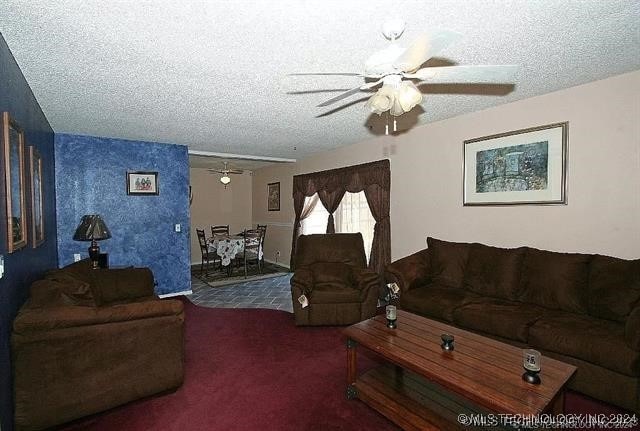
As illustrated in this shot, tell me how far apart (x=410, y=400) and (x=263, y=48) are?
2691 millimetres

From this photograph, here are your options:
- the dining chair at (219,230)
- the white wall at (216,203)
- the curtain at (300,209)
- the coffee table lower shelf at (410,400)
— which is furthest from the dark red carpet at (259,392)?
the white wall at (216,203)

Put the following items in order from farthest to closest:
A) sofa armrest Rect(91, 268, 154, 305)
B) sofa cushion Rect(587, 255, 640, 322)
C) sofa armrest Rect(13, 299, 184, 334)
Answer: sofa armrest Rect(91, 268, 154, 305)
sofa cushion Rect(587, 255, 640, 322)
sofa armrest Rect(13, 299, 184, 334)

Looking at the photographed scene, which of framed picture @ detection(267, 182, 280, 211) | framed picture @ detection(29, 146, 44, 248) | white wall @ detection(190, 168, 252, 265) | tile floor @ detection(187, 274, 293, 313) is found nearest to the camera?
framed picture @ detection(29, 146, 44, 248)

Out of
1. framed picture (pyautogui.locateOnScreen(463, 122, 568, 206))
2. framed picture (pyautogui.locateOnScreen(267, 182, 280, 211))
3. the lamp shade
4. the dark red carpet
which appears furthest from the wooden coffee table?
framed picture (pyautogui.locateOnScreen(267, 182, 280, 211))

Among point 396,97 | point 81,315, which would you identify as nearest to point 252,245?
point 81,315

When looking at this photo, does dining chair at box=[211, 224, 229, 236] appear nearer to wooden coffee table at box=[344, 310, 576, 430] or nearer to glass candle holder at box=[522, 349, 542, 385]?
wooden coffee table at box=[344, 310, 576, 430]

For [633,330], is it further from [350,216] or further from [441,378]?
[350,216]

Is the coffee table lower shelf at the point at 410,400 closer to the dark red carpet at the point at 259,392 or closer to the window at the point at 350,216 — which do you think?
the dark red carpet at the point at 259,392

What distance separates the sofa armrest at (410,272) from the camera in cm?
354

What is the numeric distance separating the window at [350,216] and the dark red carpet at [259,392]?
2184mm

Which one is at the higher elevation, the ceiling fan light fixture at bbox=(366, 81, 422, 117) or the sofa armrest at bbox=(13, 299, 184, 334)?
the ceiling fan light fixture at bbox=(366, 81, 422, 117)

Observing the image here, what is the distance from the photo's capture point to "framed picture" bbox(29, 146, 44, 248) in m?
2.56

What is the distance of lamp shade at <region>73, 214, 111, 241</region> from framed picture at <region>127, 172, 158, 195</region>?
1012 mm

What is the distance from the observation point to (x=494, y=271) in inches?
128
